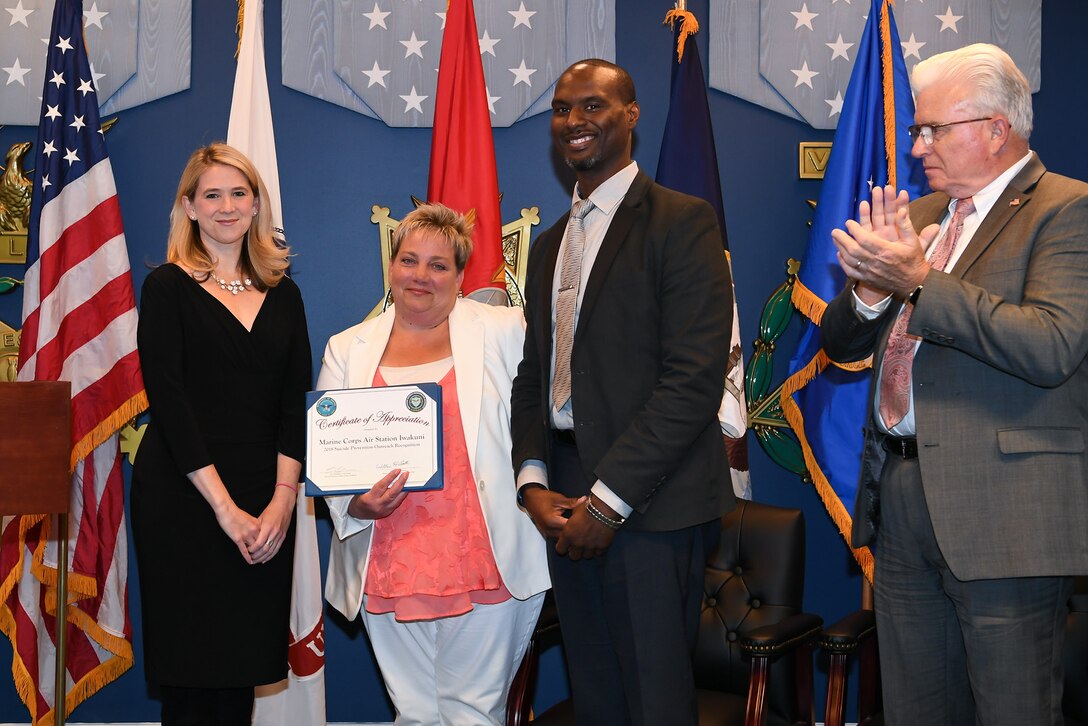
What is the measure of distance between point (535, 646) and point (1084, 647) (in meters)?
1.52

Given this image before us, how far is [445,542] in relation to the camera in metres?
2.70

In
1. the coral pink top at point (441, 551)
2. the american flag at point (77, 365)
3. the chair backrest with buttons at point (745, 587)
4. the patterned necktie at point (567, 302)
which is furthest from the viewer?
the american flag at point (77, 365)

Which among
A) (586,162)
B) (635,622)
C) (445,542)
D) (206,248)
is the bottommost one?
(635,622)

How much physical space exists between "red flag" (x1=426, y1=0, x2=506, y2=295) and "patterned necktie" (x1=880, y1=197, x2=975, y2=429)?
5.73 feet

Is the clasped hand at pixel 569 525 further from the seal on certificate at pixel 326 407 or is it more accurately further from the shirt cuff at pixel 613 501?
the seal on certificate at pixel 326 407

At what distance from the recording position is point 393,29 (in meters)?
4.16

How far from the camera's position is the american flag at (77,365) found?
3.75 metres

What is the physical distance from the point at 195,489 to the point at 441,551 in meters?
0.70

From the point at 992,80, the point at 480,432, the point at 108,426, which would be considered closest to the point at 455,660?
the point at 480,432

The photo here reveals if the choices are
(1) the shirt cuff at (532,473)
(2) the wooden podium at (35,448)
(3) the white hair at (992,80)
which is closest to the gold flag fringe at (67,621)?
(2) the wooden podium at (35,448)

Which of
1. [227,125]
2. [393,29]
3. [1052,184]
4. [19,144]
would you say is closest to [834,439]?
[1052,184]

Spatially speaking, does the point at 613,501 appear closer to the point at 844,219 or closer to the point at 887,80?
the point at 844,219

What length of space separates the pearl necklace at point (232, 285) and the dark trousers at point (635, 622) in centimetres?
117

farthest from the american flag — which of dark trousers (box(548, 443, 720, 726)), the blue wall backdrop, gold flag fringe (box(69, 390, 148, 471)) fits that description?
dark trousers (box(548, 443, 720, 726))
